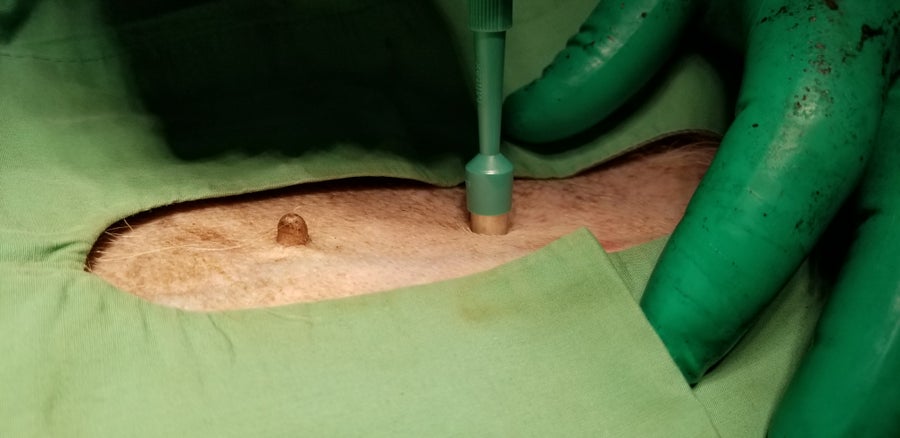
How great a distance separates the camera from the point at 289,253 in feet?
3.16

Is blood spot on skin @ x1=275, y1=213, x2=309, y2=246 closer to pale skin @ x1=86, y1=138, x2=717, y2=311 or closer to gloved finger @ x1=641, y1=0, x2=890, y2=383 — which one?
pale skin @ x1=86, y1=138, x2=717, y2=311

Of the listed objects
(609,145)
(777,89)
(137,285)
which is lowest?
(609,145)

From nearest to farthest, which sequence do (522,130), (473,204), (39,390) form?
(39,390)
(473,204)
(522,130)

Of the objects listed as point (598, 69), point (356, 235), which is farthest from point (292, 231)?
point (598, 69)

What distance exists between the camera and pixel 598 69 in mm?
1173

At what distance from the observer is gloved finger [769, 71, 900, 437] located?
76 cm

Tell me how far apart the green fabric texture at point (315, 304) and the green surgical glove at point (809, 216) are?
6 centimetres

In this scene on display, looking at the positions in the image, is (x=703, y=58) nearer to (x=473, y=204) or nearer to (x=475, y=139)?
(x=475, y=139)

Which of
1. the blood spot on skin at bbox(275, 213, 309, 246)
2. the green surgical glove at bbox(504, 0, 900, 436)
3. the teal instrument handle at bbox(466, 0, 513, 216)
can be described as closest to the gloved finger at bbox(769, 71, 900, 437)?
the green surgical glove at bbox(504, 0, 900, 436)

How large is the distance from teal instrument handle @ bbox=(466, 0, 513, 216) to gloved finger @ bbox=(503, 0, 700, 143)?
0.18 meters

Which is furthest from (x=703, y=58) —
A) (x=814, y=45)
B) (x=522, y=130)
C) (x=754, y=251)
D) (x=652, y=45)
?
(x=754, y=251)

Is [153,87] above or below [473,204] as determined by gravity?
above

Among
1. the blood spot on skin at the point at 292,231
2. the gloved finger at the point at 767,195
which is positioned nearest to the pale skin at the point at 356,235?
the blood spot on skin at the point at 292,231

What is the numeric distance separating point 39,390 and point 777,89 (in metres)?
0.77
